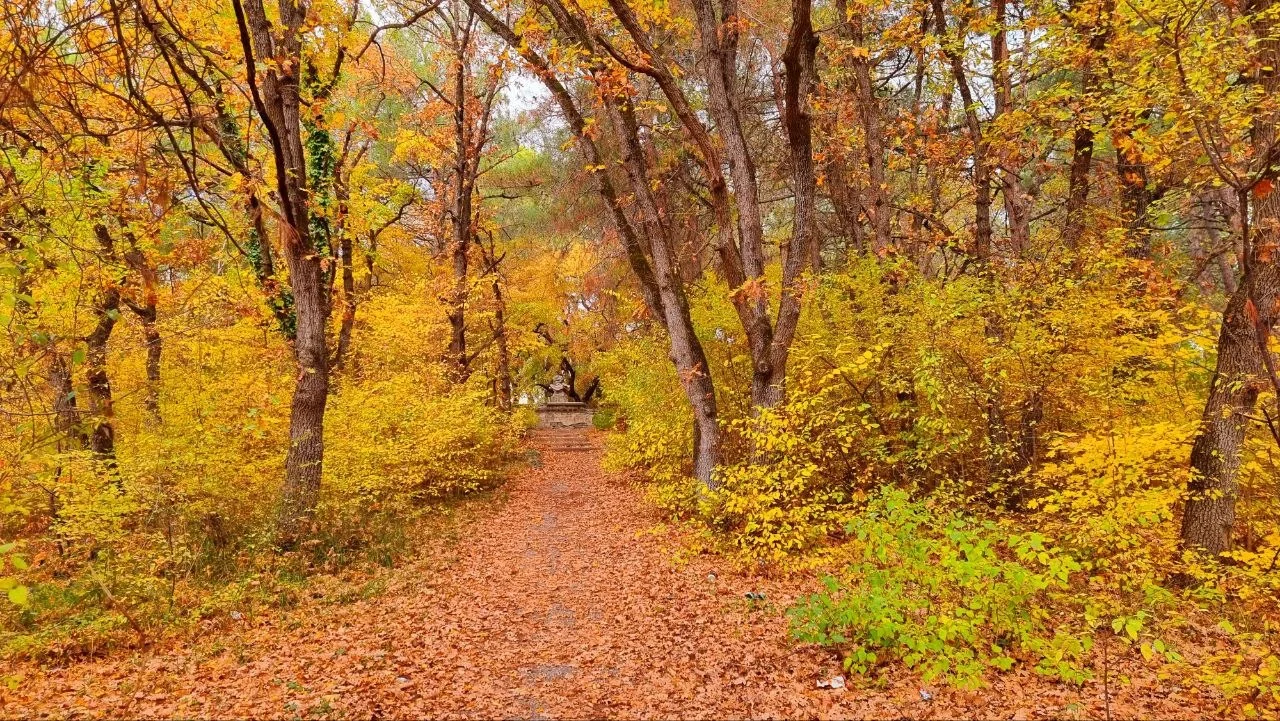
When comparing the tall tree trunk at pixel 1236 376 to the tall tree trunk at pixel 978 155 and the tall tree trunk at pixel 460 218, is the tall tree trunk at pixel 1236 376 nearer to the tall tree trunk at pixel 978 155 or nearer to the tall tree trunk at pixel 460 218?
the tall tree trunk at pixel 978 155

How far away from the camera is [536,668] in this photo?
5055 mm

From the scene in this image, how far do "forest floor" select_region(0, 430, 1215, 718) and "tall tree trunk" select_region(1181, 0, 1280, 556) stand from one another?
1.79m

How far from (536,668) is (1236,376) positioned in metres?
6.32

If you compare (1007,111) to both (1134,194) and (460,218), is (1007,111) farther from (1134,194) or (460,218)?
(460,218)

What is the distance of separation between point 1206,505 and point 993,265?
3.41 metres

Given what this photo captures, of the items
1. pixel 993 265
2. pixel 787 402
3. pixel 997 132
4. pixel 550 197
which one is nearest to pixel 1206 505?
pixel 993 265

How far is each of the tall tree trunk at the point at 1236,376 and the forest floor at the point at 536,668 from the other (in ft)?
5.87

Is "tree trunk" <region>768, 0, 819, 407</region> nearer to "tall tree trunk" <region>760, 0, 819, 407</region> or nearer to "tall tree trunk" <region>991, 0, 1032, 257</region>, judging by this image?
"tall tree trunk" <region>760, 0, 819, 407</region>

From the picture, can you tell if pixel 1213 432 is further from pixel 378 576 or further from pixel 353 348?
pixel 353 348

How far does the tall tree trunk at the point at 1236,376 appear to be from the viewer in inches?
186

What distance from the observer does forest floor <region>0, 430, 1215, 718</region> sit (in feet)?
13.4

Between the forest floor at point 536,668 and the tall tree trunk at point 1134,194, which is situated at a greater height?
the tall tree trunk at point 1134,194

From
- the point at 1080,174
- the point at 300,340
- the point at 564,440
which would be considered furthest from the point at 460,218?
the point at 1080,174

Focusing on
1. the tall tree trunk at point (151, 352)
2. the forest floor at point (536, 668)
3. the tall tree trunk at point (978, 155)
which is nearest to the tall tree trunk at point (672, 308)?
the forest floor at point (536, 668)
